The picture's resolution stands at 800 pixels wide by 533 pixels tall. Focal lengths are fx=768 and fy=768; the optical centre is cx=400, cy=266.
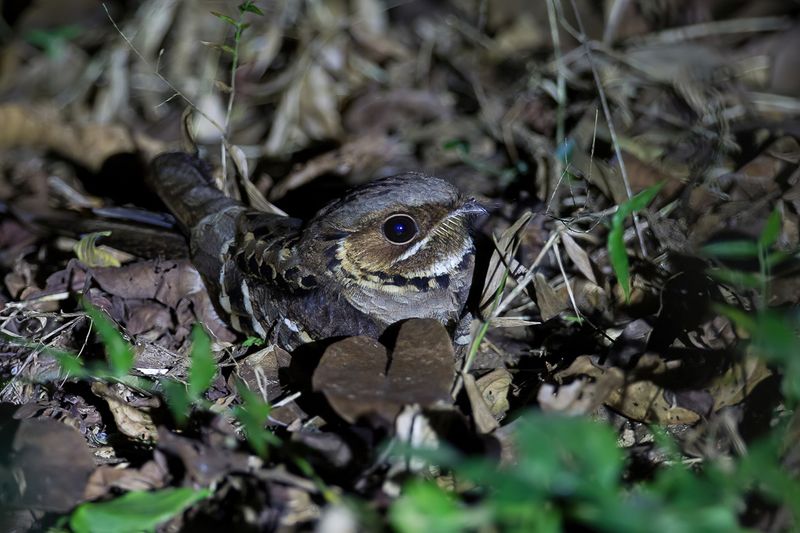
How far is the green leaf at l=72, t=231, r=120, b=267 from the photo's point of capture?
3.18 meters

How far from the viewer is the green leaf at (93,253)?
3182 mm

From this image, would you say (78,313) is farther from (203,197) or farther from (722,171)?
(722,171)

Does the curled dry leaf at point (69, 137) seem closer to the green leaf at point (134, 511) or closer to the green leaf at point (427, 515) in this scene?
the green leaf at point (134, 511)

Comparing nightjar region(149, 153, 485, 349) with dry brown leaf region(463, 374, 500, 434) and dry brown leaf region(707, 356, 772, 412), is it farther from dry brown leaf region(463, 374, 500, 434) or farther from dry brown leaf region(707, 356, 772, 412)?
dry brown leaf region(707, 356, 772, 412)

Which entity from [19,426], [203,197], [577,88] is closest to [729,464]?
[19,426]

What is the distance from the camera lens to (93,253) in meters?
3.21

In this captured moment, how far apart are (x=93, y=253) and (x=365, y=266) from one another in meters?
1.21

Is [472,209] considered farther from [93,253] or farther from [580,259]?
[93,253]

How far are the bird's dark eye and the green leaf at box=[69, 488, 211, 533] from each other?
115cm

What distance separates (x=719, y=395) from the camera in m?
2.38

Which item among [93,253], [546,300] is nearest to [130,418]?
[93,253]

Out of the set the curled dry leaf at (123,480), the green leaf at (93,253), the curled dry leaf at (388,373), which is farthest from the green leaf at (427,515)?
the green leaf at (93,253)

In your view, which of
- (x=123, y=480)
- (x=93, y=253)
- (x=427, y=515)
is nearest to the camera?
(x=427, y=515)

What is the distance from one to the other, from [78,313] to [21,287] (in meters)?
0.64
